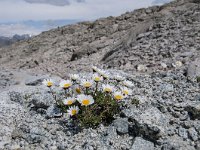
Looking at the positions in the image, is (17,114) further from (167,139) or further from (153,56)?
(153,56)

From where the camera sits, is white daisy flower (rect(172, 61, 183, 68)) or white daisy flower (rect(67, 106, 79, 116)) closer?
white daisy flower (rect(67, 106, 79, 116))

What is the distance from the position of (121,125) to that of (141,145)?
53 centimetres

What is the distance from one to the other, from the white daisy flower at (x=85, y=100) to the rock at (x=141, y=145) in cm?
86

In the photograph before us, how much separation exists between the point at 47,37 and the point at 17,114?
78.7 feet

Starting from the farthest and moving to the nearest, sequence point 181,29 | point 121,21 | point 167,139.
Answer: point 121,21 < point 181,29 < point 167,139

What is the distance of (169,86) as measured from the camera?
24.3 feet

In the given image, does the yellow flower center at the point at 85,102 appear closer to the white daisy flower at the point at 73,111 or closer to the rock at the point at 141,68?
the white daisy flower at the point at 73,111

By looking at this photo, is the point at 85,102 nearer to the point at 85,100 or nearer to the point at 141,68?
the point at 85,100

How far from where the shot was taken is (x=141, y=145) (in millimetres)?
5633

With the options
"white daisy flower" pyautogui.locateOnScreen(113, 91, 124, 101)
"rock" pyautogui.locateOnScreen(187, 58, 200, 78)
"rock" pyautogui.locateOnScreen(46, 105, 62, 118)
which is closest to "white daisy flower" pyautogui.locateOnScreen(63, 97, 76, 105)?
"rock" pyautogui.locateOnScreen(46, 105, 62, 118)

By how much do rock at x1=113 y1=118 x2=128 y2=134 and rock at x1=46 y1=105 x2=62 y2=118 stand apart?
0.98m

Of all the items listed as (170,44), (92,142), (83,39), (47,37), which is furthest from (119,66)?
(47,37)

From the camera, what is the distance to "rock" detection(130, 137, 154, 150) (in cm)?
559

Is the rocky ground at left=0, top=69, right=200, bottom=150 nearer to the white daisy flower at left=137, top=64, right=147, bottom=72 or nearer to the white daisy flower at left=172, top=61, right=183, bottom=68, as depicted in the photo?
the white daisy flower at left=172, top=61, right=183, bottom=68
